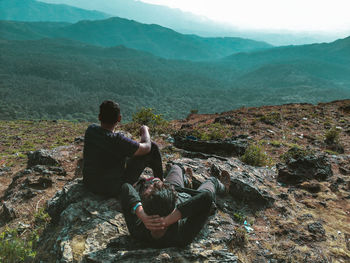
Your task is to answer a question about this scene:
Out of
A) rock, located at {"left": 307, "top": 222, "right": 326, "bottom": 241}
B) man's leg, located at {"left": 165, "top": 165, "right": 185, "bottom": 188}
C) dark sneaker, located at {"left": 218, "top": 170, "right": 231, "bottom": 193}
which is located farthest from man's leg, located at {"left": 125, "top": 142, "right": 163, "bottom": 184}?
rock, located at {"left": 307, "top": 222, "right": 326, "bottom": 241}

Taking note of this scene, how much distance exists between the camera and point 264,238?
4234 mm

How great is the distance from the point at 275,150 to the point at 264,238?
253 inches

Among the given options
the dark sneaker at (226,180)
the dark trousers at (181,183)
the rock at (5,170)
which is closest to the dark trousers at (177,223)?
the dark trousers at (181,183)

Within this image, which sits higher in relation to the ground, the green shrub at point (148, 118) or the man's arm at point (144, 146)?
the man's arm at point (144, 146)

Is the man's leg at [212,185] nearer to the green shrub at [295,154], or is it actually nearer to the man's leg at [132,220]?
the man's leg at [132,220]

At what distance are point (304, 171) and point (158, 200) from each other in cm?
600

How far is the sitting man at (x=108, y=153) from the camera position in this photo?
373cm

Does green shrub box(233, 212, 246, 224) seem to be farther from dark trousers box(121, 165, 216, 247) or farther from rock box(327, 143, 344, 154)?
rock box(327, 143, 344, 154)

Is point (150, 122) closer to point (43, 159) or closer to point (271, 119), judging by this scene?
point (43, 159)

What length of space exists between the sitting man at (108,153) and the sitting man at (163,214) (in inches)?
26.4

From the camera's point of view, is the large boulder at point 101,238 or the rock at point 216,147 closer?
the large boulder at point 101,238

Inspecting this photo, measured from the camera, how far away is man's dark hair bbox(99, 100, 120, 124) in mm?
3713

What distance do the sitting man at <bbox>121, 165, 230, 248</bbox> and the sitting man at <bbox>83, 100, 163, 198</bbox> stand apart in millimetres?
671

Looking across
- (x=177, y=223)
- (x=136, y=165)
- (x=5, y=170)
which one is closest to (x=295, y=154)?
(x=136, y=165)
